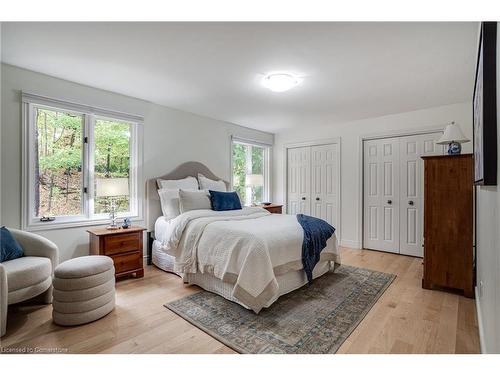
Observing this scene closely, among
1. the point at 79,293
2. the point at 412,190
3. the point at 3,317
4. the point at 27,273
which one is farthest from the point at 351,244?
the point at 3,317

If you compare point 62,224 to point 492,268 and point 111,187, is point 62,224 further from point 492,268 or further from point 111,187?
point 492,268

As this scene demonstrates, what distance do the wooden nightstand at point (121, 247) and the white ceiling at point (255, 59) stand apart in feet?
5.69

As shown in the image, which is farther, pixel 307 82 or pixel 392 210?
pixel 392 210

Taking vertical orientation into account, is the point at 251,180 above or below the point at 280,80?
below

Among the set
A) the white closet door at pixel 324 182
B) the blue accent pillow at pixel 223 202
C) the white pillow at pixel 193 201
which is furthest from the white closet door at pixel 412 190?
the white pillow at pixel 193 201

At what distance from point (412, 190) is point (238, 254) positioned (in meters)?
3.23

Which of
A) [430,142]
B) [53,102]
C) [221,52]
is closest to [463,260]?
[430,142]

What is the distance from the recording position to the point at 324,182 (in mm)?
5160

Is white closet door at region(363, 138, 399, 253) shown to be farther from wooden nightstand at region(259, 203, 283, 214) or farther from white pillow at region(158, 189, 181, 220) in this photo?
white pillow at region(158, 189, 181, 220)

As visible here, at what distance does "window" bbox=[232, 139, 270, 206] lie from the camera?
16.7 feet

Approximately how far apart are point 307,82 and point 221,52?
3.67 feet

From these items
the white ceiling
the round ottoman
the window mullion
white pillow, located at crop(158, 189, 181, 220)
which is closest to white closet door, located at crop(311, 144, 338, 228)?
the white ceiling

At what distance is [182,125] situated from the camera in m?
4.20
